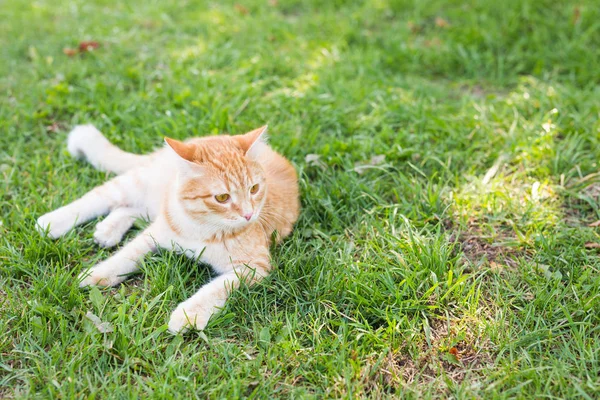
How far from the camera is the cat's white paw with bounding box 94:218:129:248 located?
3.18 metres

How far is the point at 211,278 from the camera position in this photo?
9.92ft

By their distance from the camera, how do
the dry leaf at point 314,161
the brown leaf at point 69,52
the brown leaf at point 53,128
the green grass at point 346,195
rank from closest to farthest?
the green grass at point 346,195 < the dry leaf at point 314,161 < the brown leaf at point 53,128 < the brown leaf at point 69,52

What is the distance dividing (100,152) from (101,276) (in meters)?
1.20

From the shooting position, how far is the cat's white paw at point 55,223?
312 cm

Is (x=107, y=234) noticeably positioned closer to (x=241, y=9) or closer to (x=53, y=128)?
(x=53, y=128)

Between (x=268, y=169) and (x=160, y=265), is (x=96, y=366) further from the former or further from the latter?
(x=268, y=169)

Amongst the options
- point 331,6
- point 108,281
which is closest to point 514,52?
point 331,6

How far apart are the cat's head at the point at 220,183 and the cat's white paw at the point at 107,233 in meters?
0.61

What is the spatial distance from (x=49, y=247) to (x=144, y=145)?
126 centimetres

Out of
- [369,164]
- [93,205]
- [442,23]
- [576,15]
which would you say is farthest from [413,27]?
[93,205]

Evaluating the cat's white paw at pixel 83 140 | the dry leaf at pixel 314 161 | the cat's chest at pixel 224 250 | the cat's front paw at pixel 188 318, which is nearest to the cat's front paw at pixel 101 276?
the cat's chest at pixel 224 250

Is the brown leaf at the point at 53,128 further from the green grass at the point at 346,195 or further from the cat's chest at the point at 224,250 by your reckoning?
the cat's chest at the point at 224,250

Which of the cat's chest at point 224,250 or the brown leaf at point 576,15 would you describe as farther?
the brown leaf at point 576,15

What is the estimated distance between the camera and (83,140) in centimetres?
374
